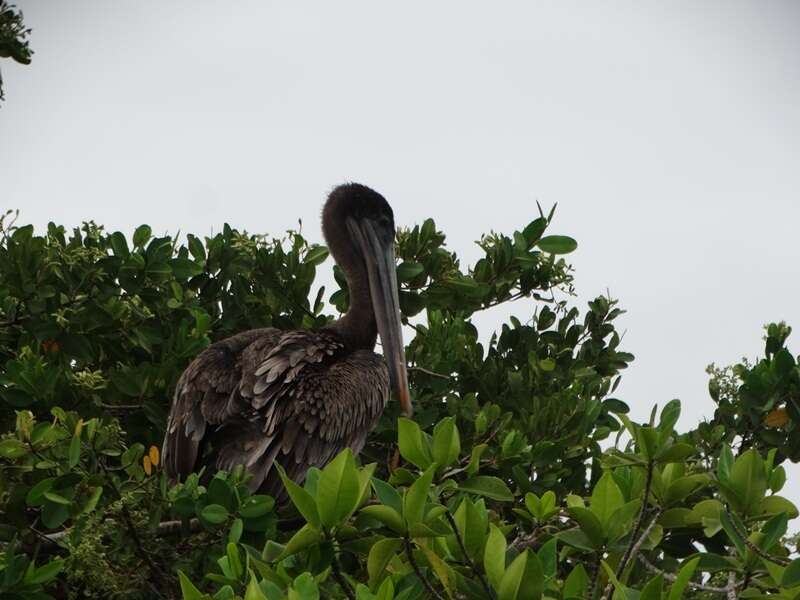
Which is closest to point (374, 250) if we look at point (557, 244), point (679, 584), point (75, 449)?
point (557, 244)

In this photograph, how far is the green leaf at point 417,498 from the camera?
318 centimetres

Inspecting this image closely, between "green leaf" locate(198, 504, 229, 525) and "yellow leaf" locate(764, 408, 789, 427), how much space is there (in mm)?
3239

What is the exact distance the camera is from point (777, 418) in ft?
20.9

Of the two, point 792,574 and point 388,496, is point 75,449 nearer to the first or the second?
point 388,496

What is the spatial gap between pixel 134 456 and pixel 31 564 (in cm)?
73

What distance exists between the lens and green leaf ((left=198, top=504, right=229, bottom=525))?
4605 millimetres

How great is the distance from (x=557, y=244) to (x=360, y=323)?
1.38 metres

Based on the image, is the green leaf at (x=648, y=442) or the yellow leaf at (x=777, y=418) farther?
the yellow leaf at (x=777, y=418)

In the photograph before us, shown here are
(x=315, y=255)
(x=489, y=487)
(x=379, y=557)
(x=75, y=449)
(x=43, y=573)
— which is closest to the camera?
(x=379, y=557)

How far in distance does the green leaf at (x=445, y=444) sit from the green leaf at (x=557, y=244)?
11.1 ft

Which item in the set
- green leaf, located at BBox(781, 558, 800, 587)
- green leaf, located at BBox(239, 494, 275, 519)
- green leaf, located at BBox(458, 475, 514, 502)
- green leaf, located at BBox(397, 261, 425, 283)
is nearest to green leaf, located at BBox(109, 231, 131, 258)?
green leaf, located at BBox(397, 261, 425, 283)

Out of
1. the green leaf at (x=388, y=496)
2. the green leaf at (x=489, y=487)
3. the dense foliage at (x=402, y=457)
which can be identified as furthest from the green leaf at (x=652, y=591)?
the green leaf at (x=489, y=487)

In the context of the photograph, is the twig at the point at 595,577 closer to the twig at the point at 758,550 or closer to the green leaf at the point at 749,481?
the twig at the point at 758,550

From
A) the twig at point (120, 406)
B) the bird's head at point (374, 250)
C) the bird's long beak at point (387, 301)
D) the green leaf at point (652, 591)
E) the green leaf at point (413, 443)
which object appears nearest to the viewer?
the green leaf at point (652, 591)
